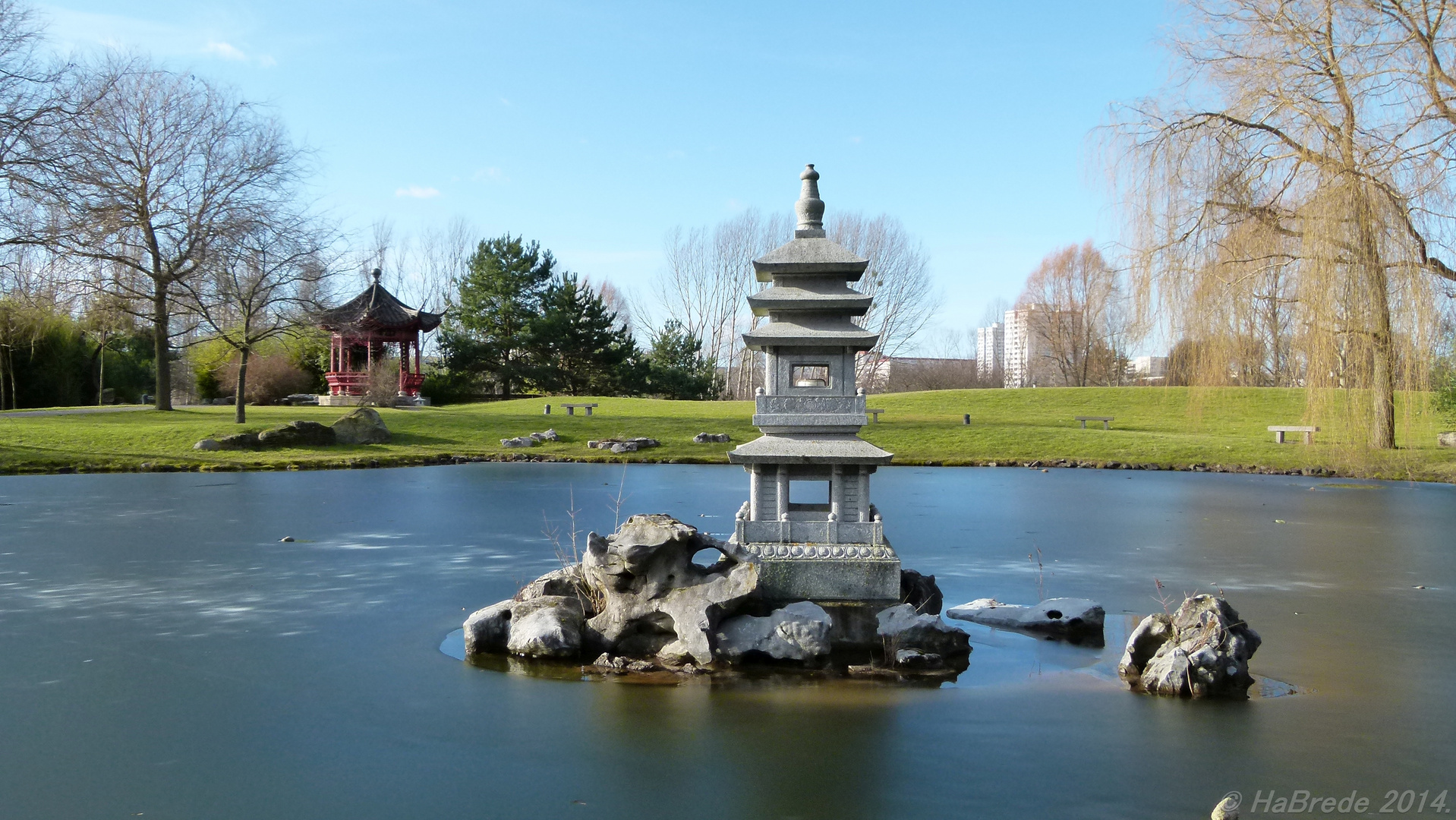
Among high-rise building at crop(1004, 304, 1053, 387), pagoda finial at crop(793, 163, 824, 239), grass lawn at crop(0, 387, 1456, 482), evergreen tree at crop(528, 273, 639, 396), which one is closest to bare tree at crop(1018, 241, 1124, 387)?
high-rise building at crop(1004, 304, 1053, 387)

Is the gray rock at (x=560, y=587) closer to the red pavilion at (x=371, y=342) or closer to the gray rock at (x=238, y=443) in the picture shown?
the gray rock at (x=238, y=443)

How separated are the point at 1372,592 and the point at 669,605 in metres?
6.91

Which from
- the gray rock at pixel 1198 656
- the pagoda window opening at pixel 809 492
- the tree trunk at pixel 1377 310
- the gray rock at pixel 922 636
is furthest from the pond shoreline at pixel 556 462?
the gray rock at pixel 1198 656

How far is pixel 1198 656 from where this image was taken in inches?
248

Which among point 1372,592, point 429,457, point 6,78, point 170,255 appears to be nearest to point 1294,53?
point 1372,592

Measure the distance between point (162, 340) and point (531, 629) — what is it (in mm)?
26296

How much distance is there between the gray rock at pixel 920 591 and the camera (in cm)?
814

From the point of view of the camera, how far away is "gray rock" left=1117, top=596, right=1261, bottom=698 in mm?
6266

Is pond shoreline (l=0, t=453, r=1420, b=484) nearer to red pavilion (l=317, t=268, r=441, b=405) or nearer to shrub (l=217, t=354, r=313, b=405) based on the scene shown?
red pavilion (l=317, t=268, r=441, b=405)

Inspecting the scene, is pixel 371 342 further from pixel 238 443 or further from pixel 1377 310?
pixel 1377 310

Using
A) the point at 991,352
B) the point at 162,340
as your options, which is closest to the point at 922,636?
the point at 162,340

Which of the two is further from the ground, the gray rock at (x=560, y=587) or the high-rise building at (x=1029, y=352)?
the high-rise building at (x=1029, y=352)

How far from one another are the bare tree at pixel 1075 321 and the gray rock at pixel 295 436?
3900 cm

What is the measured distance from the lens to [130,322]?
29.6 m
